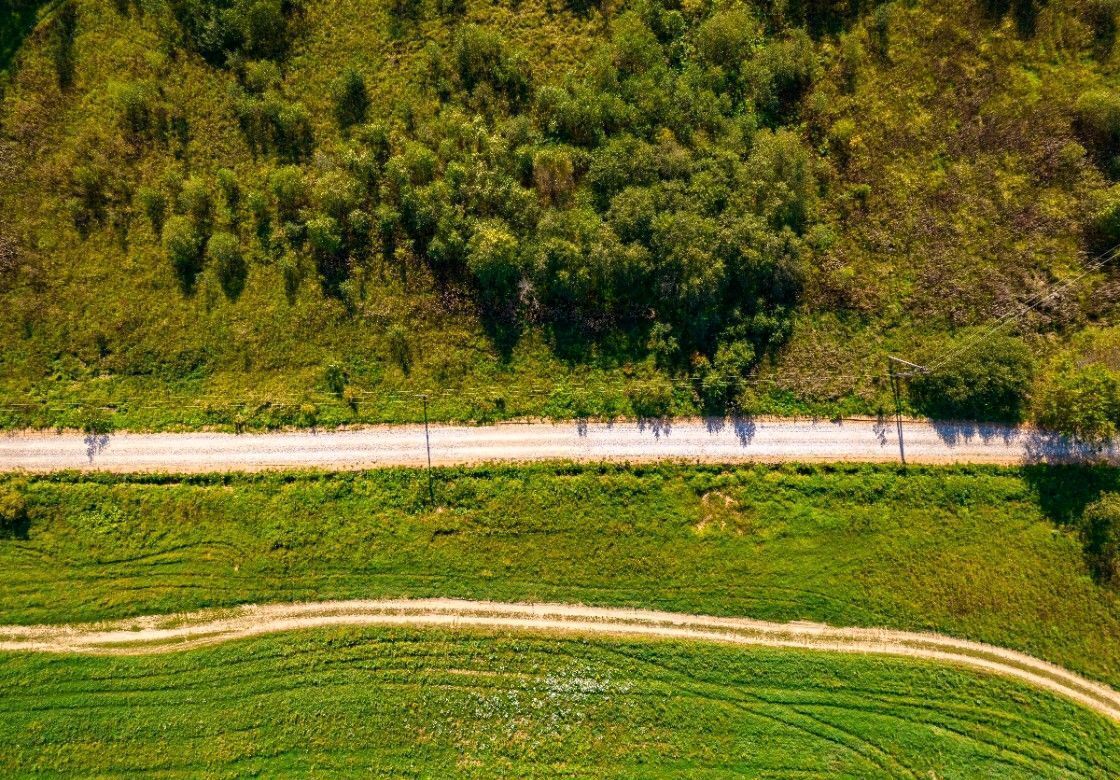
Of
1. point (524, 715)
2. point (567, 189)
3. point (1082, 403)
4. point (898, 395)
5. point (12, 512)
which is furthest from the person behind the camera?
point (567, 189)

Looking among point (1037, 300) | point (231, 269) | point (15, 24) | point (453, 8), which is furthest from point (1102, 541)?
point (15, 24)

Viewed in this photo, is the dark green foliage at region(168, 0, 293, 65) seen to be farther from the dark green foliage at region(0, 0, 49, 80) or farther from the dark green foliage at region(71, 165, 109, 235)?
the dark green foliage at region(71, 165, 109, 235)

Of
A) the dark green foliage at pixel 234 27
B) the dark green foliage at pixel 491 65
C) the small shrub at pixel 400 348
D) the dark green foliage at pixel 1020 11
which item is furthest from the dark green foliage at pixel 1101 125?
the dark green foliage at pixel 234 27

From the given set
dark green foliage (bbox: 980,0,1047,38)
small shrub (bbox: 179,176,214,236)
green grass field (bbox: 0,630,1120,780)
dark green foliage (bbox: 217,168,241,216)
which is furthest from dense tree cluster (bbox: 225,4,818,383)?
green grass field (bbox: 0,630,1120,780)

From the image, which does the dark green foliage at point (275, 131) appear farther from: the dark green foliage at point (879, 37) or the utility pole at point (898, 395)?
the utility pole at point (898, 395)

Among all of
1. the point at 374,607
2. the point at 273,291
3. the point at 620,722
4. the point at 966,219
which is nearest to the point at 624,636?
the point at 620,722

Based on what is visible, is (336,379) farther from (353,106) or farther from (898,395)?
(898,395)
